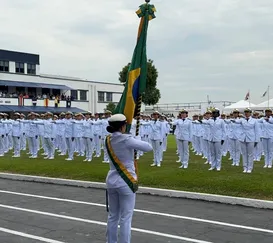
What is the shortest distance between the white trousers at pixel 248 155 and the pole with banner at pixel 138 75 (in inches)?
293

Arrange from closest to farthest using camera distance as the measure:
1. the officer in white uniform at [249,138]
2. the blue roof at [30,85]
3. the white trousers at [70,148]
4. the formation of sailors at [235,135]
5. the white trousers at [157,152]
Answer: the officer in white uniform at [249,138] → the formation of sailors at [235,135] → the white trousers at [157,152] → the white trousers at [70,148] → the blue roof at [30,85]

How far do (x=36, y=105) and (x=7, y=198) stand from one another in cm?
4471

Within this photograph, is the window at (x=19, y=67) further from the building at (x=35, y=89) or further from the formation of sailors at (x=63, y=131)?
the formation of sailors at (x=63, y=131)

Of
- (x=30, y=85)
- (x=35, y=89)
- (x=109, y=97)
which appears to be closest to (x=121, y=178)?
(x=30, y=85)

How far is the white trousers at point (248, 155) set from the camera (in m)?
12.9

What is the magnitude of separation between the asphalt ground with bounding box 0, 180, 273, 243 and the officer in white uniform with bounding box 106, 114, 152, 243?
120 centimetres

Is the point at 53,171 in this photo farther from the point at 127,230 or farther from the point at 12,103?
the point at 12,103

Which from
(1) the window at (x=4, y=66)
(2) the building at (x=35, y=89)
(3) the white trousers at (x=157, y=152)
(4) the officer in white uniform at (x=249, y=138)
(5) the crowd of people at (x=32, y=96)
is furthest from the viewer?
(1) the window at (x=4, y=66)

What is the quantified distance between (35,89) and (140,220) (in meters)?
52.1

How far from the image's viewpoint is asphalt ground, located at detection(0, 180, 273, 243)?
21.5 ft

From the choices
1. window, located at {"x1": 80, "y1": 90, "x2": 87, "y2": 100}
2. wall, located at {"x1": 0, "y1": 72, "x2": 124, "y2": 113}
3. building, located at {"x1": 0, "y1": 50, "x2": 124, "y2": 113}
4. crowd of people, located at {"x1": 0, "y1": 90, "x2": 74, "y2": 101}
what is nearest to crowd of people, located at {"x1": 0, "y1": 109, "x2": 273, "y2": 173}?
crowd of people, located at {"x1": 0, "y1": 90, "x2": 74, "y2": 101}

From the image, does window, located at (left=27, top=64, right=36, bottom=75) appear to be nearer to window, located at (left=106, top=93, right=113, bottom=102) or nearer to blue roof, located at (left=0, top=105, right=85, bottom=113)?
blue roof, located at (left=0, top=105, right=85, bottom=113)

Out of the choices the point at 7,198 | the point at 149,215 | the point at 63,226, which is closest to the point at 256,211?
the point at 149,215

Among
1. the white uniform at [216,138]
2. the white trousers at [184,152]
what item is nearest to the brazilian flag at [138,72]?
the white uniform at [216,138]
